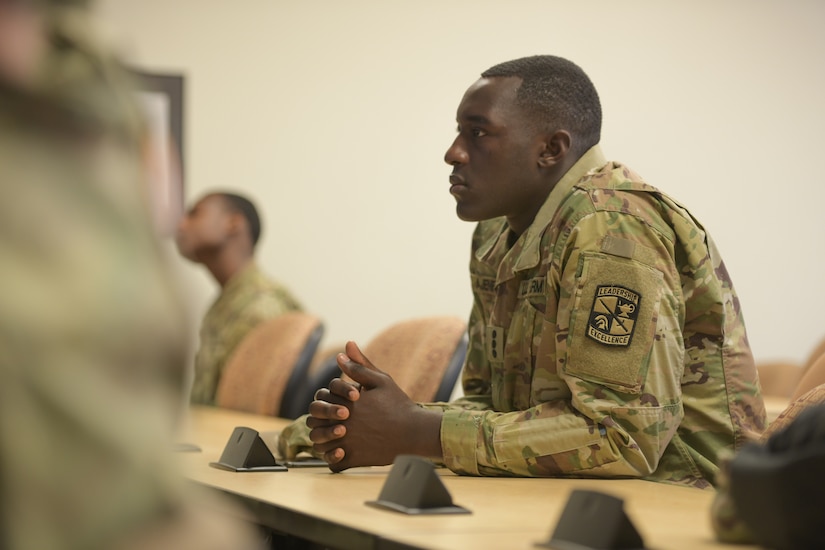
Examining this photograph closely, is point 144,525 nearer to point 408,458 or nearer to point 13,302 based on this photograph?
point 13,302

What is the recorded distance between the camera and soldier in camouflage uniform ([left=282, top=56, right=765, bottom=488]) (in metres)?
1.71

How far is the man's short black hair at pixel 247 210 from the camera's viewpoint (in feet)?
16.8

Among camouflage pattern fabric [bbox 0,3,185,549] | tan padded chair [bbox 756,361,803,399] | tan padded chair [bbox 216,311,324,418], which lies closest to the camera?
camouflage pattern fabric [bbox 0,3,185,549]

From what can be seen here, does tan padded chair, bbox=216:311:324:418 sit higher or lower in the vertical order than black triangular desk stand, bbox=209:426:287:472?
lower

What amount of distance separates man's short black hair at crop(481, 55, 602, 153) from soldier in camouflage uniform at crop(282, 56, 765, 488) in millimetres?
13

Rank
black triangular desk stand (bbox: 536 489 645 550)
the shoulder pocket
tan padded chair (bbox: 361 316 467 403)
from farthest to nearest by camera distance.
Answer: tan padded chair (bbox: 361 316 467 403)
the shoulder pocket
black triangular desk stand (bbox: 536 489 645 550)

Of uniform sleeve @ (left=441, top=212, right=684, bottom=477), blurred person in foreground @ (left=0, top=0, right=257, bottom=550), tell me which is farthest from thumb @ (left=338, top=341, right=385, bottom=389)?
blurred person in foreground @ (left=0, top=0, right=257, bottom=550)

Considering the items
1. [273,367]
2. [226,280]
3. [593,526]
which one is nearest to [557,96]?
[593,526]

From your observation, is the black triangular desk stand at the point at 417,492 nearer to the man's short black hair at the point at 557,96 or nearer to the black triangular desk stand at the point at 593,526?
the black triangular desk stand at the point at 593,526

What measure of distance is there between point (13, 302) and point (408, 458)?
86 cm

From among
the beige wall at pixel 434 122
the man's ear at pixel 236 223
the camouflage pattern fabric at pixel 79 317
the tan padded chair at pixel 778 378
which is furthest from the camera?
the beige wall at pixel 434 122

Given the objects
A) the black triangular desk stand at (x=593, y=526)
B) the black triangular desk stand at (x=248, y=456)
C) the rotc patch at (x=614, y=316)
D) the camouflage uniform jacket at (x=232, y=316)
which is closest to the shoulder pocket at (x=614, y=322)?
the rotc patch at (x=614, y=316)

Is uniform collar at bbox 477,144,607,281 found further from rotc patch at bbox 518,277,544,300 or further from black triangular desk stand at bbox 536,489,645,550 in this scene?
black triangular desk stand at bbox 536,489,645,550

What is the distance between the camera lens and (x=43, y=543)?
0.53 meters
